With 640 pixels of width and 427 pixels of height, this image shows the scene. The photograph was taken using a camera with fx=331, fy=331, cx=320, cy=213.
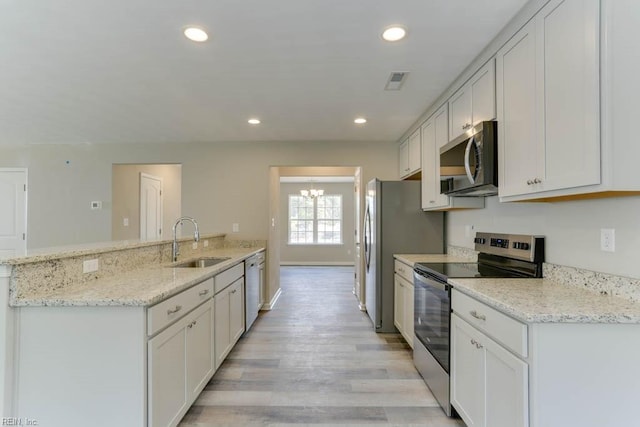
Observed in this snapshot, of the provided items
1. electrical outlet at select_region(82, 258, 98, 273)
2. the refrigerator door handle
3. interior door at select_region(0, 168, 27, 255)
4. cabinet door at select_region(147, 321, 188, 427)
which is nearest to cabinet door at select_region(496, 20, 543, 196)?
the refrigerator door handle

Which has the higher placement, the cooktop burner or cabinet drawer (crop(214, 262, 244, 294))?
the cooktop burner

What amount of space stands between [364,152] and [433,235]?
1.69 m

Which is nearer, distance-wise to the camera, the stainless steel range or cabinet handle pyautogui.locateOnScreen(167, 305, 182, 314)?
cabinet handle pyautogui.locateOnScreen(167, 305, 182, 314)

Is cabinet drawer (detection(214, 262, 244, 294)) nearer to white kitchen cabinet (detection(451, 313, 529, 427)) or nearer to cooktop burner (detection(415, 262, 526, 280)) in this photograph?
cooktop burner (detection(415, 262, 526, 280))

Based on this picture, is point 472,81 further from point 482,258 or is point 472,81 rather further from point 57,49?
point 57,49

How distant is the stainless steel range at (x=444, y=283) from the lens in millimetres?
2143

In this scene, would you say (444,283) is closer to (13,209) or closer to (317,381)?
(317,381)

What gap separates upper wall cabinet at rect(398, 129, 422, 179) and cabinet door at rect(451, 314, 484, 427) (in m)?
2.25

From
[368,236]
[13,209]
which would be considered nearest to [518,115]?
[368,236]

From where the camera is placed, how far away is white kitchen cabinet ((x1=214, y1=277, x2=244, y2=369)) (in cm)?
270

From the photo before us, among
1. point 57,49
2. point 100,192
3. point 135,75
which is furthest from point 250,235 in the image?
point 57,49

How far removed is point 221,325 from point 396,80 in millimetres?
2530

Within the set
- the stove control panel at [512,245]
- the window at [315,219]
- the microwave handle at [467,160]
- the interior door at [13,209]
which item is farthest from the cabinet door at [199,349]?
the window at [315,219]

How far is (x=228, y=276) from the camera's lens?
3018mm
